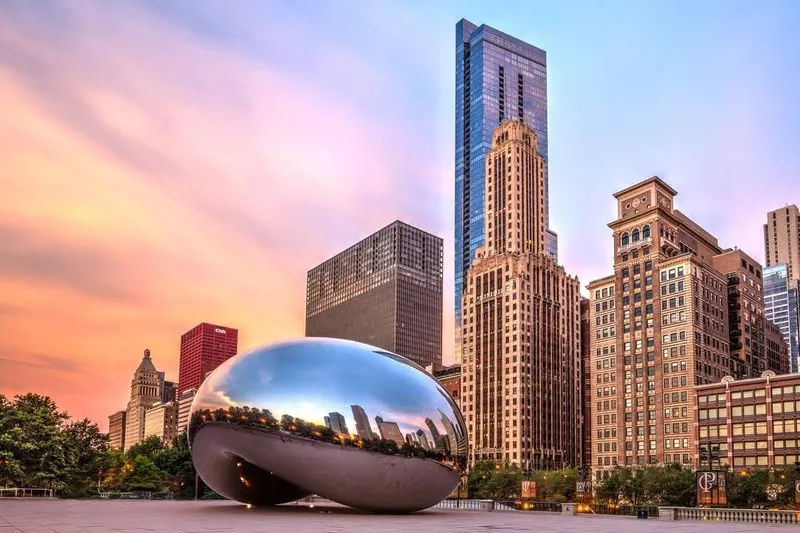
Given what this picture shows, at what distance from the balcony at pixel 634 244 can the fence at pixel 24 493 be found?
88.4m

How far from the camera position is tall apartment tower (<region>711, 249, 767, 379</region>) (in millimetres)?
119562

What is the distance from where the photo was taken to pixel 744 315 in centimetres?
12081

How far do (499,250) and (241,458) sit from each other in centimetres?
13729

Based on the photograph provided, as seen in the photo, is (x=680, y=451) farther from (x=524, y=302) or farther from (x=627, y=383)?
(x=524, y=302)

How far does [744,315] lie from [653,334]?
1961 cm

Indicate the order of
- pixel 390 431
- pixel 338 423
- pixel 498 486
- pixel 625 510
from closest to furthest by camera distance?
pixel 338 423, pixel 390 431, pixel 625 510, pixel 498 486

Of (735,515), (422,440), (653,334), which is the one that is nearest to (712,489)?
(735,515)

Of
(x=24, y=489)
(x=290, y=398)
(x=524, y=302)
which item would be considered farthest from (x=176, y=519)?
(x=524, y=302)

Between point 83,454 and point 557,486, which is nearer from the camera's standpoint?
point 83,454

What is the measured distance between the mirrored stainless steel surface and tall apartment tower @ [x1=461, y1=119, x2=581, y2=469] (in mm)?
117922

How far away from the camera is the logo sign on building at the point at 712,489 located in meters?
38.1

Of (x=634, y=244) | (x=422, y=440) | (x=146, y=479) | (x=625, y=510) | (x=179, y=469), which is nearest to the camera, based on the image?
(x=422, y=440)

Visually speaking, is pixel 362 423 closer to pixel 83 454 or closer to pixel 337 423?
pixel 337 423

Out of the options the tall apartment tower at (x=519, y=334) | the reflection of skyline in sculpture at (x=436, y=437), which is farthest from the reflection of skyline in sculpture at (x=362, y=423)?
the tall apartment tower at (x=519, y=334)
